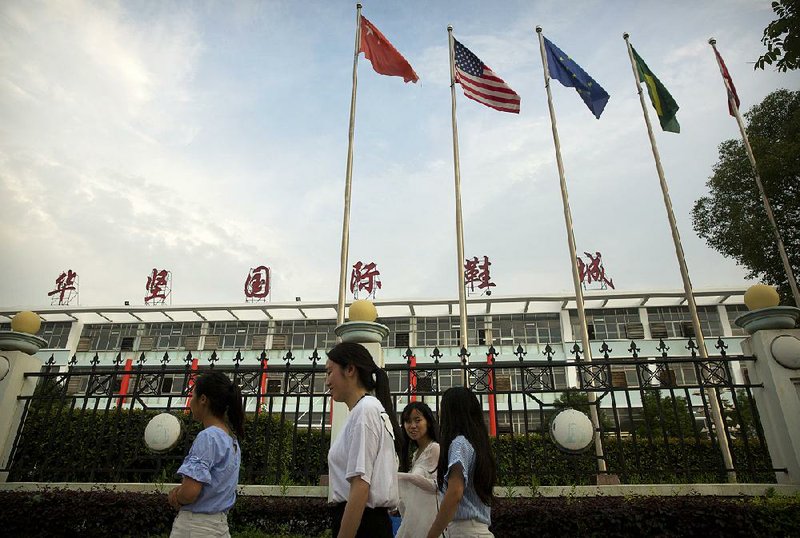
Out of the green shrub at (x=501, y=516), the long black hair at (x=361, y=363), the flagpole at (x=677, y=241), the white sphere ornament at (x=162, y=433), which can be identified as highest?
the flagpole at (x=677, y=241)

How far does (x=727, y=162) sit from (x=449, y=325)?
1702 centimetres

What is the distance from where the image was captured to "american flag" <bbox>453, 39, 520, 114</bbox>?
9942mm

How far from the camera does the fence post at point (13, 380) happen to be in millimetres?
6090

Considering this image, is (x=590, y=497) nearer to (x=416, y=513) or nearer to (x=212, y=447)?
(x=416, y=513)

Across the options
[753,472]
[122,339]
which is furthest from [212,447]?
[122,339]

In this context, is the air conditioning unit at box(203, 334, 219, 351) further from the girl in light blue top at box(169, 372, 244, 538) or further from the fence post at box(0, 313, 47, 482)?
the girl in light blue top at box(169, 372, 244, 538)

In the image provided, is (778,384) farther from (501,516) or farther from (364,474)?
(364,474)

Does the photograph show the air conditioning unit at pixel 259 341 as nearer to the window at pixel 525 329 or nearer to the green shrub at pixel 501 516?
the window at pixel 525 329

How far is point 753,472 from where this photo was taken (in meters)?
5.07

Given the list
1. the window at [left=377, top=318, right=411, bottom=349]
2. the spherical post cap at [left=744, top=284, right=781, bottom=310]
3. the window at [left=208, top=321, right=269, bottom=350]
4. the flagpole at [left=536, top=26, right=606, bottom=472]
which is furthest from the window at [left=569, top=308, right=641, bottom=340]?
the spherical post cap at [left=744, top=284, right=781, bottom=310]

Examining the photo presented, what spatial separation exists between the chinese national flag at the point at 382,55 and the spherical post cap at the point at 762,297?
7.04 m

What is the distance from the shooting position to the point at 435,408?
455 inches

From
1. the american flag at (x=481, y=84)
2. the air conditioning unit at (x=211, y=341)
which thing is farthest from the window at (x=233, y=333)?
the american flag at (x=481, y=84)

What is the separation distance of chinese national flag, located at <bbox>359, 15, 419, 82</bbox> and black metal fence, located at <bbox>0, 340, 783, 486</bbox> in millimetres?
5584
